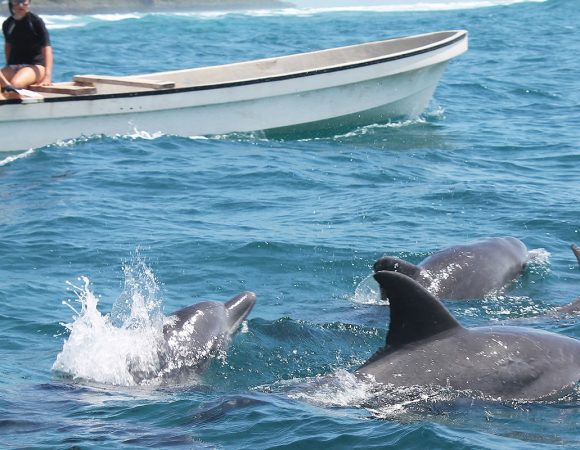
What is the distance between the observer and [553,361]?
9594mm

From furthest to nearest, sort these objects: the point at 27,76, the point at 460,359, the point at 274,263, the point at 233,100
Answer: the point at 233,100 < the point at 27,76 < the point at 274,263 < the point at 460,359

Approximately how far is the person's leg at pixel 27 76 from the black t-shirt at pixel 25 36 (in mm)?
259

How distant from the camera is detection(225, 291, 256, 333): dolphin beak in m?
11.7

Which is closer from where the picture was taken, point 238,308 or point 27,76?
point 238,308

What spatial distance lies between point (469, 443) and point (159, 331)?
3.69 metres

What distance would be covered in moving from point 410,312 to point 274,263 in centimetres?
592

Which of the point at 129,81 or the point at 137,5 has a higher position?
the point at 129,81

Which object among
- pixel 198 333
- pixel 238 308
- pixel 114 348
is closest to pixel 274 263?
pixel 238 308

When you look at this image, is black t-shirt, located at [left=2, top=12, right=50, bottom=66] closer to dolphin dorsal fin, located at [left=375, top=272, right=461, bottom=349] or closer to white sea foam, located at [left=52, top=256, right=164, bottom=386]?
white sea foam, located at [left=52, top=256, right=164, bottom=386]

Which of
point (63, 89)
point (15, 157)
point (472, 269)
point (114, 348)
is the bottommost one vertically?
point (15, 157)

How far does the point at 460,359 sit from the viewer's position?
947 centimetres

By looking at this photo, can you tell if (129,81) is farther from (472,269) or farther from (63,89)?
(472,269)

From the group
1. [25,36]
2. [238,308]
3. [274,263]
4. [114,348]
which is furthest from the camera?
[25,36]

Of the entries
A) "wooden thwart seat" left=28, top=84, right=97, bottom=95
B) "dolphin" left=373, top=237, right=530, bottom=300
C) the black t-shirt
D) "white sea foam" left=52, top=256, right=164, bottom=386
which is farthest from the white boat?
"white sea foam" left=52, top=256, right=164, bottom=386
